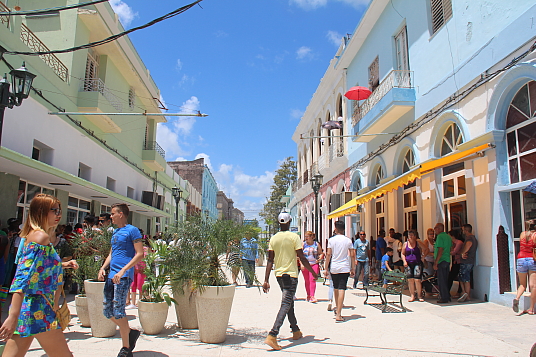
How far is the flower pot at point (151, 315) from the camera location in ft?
18.7

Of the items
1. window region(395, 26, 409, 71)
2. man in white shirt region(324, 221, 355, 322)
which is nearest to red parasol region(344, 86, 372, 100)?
window region(395, 26, 409, 71)

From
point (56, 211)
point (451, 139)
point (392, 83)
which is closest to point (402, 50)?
point (392, 83)

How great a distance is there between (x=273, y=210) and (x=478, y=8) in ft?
163

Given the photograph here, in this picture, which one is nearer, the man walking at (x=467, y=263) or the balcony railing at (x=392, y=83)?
the man walking at (x=467, y=263)

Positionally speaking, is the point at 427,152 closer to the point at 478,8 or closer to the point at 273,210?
the point at 478,8

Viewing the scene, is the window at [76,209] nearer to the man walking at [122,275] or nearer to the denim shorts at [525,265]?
the man walking at [122,275]

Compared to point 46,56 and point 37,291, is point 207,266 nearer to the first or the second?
point 37,291

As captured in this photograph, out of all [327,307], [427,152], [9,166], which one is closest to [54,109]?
[9,166]

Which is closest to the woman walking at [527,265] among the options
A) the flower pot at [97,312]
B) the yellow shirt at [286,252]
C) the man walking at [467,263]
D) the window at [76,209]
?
the man walking at [467,263]

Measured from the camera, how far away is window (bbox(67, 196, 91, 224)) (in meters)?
14.8

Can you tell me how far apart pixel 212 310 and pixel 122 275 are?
4.27ft

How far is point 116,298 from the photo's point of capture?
4586 mm

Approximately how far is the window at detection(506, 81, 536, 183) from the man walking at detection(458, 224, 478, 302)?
1509 mm

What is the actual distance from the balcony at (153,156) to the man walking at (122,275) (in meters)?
20.1
